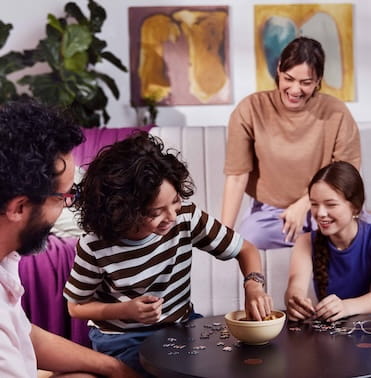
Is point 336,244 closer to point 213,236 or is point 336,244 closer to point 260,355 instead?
point 213,236

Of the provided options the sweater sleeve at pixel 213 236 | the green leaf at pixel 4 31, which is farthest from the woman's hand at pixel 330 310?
the green leaf at pixel 4 31

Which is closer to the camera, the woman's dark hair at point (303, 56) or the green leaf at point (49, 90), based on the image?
the woman's dark hair at point (303, 56)

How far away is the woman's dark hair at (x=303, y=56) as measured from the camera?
3266 mm

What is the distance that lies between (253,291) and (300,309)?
153 mm

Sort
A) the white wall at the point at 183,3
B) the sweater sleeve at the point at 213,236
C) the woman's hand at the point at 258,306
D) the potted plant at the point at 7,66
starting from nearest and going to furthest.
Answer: the woman's hand at the point at 258,306 → the sweater sleeve at the point at 213,236 → the potted plant at the point at 7,66 → the white wall at the point at 183,3

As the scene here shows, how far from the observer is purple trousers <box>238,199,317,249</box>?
11.2 ft

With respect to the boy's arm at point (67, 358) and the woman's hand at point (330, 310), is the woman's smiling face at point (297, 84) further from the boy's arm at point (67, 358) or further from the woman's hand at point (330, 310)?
the boy's arm at point (67, 358)

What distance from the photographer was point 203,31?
4797mm

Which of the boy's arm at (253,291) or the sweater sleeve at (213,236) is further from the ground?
the sweater sleeve at (213,236)

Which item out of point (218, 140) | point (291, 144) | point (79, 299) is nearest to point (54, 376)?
point (79, 299)

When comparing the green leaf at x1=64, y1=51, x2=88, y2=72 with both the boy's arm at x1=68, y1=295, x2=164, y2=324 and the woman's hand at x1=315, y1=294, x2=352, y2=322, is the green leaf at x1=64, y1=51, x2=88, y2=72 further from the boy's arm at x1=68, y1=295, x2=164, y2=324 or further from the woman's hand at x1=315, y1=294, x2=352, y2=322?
the woman's hand at x1=315, y1=294, x2=352, y2=322

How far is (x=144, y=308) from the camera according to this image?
199 centimetres

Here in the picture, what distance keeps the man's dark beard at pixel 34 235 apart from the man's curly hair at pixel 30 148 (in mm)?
32

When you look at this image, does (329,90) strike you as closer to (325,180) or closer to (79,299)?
(325,180)
